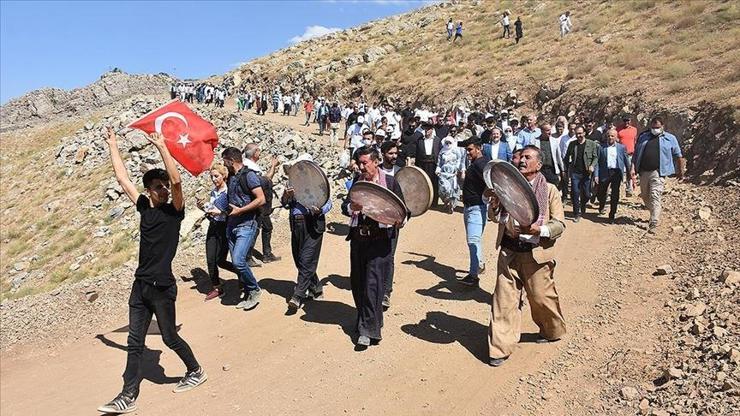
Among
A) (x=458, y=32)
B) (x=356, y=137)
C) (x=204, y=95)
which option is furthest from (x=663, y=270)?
(x=204, y=95)

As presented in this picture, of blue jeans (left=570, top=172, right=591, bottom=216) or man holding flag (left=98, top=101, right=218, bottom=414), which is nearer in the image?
man holding flag (left=98, top=101, right=218, bottom=414)

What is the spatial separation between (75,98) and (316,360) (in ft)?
241

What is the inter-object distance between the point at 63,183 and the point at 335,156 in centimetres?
2055

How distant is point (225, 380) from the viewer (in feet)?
18.7

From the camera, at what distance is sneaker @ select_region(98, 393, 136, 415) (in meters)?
5.09

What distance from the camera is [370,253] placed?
597 centimetres

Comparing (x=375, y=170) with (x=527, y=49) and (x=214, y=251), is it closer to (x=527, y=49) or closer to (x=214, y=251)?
(x=214, y=251)

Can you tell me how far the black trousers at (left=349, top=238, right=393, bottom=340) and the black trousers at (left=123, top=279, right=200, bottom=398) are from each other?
75.6 inches

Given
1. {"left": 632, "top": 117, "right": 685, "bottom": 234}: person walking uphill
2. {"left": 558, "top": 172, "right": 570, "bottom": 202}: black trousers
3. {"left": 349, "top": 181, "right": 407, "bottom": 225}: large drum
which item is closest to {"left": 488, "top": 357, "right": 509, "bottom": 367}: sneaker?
{"left": 349, "top": 181, "right": 407, "bottom": 225}: large drum

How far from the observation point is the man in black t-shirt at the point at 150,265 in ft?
16.4

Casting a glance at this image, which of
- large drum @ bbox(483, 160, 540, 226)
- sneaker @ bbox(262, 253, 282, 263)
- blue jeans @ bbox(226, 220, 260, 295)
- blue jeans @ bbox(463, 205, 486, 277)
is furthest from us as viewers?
sneaker @ bbox(262, 253, 282, 263)

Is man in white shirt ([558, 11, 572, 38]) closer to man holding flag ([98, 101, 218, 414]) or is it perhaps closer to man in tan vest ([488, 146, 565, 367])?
man in tan vest ([488, 146, 565, 367])

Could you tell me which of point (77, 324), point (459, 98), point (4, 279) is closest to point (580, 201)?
point (77, 324)

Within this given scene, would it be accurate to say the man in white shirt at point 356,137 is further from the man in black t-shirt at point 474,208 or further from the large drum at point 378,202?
the large drum at point 378,202
